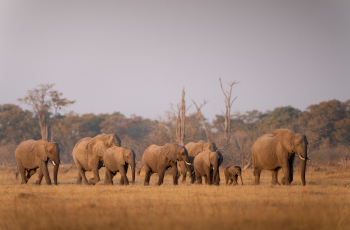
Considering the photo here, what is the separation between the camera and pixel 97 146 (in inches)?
810

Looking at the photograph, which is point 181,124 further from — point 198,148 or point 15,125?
point 15,125

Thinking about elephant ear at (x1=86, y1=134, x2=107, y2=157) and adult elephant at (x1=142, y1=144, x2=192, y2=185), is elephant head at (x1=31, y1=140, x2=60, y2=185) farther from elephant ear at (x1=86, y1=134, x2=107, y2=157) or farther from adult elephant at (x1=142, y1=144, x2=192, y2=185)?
adult elephant at (x1=142, y1=144, x2=192, y2=185)

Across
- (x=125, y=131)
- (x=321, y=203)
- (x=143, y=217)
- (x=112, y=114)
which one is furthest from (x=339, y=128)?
(x=143, y=217)

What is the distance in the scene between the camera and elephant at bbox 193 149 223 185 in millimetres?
18031

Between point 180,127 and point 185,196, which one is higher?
point 180,127

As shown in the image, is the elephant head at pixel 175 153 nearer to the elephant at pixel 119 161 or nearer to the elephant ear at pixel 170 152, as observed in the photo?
the elephant ear at pixel 170 152

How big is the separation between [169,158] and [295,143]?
17.4 ft

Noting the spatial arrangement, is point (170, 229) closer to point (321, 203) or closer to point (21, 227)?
point (21, 227)

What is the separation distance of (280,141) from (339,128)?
39333 mm

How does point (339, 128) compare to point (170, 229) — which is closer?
point (170, 229)

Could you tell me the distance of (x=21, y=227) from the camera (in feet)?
24.7

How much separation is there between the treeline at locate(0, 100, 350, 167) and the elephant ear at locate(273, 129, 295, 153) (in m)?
19.2

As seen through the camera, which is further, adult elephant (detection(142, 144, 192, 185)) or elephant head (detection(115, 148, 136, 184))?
adult elephant (detection(142, 144, 192, 185))

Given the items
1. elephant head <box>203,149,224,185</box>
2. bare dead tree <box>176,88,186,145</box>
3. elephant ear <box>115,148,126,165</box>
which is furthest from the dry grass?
bare dead tree <box>176,88,186,145</box>
